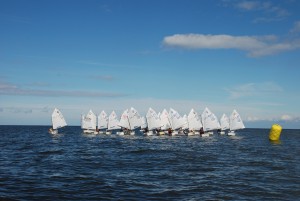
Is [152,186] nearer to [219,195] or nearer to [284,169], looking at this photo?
[219,195]

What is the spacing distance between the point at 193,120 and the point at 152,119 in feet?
42.7

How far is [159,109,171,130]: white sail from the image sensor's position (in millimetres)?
112088

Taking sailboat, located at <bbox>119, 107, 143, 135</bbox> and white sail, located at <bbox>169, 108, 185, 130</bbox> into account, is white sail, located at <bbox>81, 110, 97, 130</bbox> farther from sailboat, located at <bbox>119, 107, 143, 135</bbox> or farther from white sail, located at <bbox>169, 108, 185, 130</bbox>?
white sail, located at <bbox>169, 108, 185, 130</bbox>

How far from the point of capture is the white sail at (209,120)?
106 meters

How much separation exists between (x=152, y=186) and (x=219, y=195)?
17.3 ft

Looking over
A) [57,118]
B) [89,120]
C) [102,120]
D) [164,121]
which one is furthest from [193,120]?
[57,118]

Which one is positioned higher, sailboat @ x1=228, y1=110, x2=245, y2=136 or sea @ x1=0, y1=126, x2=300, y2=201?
sailboat @ x1=228, y1=110, x2=245, y2=136

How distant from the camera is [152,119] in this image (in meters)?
107

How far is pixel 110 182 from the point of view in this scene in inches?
1145

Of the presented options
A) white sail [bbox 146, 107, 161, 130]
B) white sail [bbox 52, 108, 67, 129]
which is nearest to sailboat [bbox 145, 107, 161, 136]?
white sail [bbox 146, 107, 161, 130]

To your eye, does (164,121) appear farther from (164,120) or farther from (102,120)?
(102,120)

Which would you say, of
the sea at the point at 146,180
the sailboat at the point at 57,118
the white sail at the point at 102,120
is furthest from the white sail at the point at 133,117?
the sea at the point at 146,180

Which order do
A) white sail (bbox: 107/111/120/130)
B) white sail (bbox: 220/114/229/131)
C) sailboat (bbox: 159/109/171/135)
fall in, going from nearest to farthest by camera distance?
1. sailboat (bbox: 159/109/171/135)
2. white sail (bbox: 107/111/120/130)
3. white sail (bbox: 220/114/229/131)

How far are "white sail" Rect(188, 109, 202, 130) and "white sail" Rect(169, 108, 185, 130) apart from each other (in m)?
2.87
